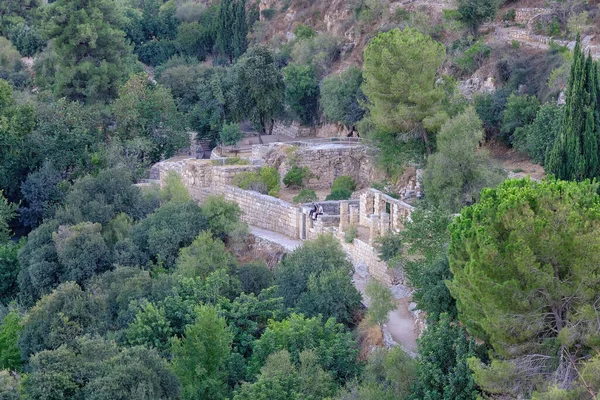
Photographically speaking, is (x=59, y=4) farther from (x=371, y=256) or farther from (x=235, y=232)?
(x=371, y=256)

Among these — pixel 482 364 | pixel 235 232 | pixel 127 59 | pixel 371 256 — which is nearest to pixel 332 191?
pixel 235 232

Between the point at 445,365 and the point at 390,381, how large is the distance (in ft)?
5.21

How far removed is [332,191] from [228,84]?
43.8 feet

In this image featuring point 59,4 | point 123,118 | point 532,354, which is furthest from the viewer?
point 59,4

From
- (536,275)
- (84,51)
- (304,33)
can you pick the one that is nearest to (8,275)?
(84,51)

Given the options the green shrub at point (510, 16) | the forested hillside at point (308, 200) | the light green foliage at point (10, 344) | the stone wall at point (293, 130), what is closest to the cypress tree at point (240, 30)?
the forested hillside at point (308, 200)

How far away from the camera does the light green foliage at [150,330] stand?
2720 centimetres

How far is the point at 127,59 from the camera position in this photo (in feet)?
176

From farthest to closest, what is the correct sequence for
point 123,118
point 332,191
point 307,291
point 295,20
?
point 295,20
point 123,118
point 332,191
point 307,291

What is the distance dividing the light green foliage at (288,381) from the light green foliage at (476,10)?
23.6 m

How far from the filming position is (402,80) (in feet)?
113

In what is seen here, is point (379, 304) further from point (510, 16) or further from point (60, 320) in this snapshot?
point (510, 16)

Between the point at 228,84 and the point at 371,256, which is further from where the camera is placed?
the point at 228,84

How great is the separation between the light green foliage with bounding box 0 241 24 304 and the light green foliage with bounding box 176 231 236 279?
747 cm
